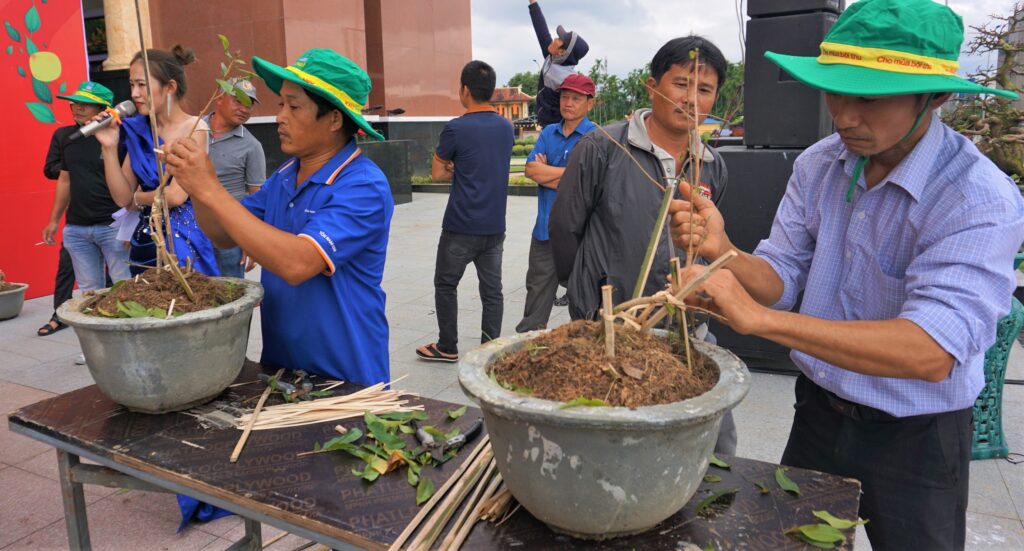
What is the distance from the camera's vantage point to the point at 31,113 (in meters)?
6.61

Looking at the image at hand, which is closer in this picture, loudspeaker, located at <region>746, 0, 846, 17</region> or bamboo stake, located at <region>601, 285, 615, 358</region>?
bamboo stake, located at <region>601, 285, 615, 358</region>

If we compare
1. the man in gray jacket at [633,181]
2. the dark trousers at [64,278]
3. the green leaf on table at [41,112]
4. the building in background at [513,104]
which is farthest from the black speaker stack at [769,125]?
the building in background at [513,104]

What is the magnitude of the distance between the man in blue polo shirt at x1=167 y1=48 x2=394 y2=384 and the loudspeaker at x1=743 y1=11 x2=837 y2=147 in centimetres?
310

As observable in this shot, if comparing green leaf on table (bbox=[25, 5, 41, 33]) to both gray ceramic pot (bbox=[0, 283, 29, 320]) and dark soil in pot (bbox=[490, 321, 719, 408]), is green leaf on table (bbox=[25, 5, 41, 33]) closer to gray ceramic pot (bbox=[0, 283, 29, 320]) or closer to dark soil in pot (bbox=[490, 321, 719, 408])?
gray ceramic pot (bbox=[0, 283, 29, 320])

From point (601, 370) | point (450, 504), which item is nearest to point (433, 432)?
point (450, 504)

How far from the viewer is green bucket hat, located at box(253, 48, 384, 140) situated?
2145 millimetres

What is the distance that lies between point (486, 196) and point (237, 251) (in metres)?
1.64

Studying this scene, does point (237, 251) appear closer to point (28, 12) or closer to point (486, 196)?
point (486, 196)

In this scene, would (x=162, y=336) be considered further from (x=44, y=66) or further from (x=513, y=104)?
(x=513, y=104)

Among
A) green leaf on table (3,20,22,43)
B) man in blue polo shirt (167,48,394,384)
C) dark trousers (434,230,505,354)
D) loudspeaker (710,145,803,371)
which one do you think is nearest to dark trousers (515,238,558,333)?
dark trousers (434,230,505,354)

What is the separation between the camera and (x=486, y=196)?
15.7ft

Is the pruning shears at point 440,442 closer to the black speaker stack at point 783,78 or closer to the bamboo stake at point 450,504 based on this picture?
the bamboo stake at point 450,504

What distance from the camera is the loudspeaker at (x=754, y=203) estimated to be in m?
4.43

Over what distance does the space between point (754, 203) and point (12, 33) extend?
21.8 ft
